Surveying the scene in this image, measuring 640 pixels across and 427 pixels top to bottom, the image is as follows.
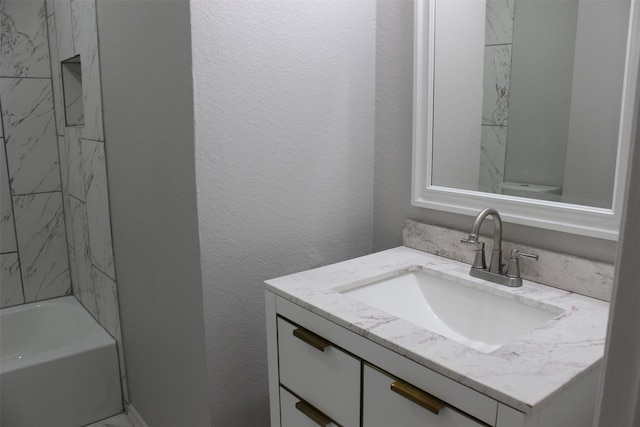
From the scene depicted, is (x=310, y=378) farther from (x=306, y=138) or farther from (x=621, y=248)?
(x=621, y=248)

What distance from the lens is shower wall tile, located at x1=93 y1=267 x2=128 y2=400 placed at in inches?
90.8

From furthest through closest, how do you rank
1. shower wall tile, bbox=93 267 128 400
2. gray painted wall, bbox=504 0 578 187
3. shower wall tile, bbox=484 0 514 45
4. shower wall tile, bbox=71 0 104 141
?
shower wall tile, bbox=93 267 128 400 < shower wall tile, bbox=71 0 104 141 < shower wall tile, bbox=484 0 514 45 < gray painted wall, bbox=504 0 578 187

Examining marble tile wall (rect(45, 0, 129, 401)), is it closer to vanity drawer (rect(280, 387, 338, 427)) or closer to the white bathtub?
the white bathtub

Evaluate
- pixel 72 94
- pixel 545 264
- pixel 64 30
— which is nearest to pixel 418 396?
pixel 545 264

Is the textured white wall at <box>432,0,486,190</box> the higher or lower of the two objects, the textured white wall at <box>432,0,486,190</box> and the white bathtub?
the higher

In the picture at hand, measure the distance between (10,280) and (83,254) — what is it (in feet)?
1.81

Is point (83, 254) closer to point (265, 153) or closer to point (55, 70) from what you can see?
point (55, 70)

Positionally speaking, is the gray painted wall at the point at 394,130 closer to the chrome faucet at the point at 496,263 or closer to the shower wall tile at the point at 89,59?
the chrome faucet at the point at 496,263

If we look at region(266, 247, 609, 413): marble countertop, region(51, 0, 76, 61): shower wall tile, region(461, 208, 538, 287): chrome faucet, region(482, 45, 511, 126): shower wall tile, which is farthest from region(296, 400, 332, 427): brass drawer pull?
region(51, 0, 76, 61): shower wall tile

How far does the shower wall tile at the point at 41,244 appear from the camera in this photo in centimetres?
287

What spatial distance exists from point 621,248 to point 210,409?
1483mm

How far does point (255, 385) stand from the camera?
1.64m

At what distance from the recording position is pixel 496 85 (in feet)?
4.80

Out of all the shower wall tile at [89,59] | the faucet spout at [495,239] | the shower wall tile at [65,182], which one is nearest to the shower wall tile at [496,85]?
the faucet spout at [495,239]
